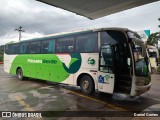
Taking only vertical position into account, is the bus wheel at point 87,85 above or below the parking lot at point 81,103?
above

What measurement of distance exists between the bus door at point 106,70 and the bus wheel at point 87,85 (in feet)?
1.90

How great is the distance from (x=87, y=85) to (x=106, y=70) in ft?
4.98

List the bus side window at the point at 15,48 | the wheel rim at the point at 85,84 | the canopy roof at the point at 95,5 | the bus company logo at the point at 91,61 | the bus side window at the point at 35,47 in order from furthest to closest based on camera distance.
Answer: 1. the bus side window at the point at 15,48
2. the bus side window at the point at 35,47
3. the wheel rim at the point at 85,84
4. the bus company logo at the point at 91,61
5. the canopy roof at the point at 95,5

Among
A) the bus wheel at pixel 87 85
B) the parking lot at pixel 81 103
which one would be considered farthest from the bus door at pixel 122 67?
the bus wheel at pixel 87 85

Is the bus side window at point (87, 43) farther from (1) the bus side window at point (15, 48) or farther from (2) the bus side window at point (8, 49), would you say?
(2) the bus side window at point (8, 49)

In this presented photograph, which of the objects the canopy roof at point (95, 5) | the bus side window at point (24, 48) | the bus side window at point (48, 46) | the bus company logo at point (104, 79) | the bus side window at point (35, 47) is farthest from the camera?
the bus side window at point (24, 48)

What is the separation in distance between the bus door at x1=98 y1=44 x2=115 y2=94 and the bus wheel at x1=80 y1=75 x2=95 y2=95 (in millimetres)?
581

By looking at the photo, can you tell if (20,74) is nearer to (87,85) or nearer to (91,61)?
(87,85)

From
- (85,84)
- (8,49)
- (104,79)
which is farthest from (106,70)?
(8,49)

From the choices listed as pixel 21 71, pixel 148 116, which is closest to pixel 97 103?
pixel 148 116

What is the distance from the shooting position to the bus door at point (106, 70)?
848cm

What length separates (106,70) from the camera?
8.76 metres

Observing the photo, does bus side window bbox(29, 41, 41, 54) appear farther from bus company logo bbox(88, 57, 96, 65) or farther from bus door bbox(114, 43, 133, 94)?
bus door bbox(114, 43, 133, 94)

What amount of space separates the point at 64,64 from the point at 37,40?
3.58 metres
